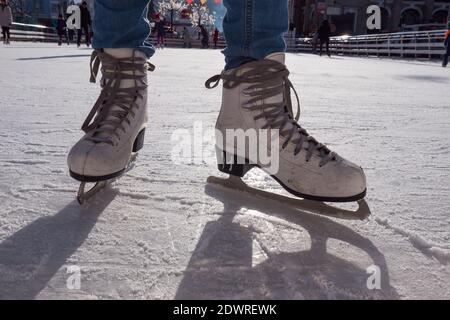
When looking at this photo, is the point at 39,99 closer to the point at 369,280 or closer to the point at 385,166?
the point at 385,166

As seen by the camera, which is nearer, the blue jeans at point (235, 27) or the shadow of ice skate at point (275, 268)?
the shadow of ice skate at point (275, 268)

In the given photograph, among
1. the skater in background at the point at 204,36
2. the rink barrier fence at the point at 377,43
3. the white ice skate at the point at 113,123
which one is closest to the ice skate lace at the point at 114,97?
the white ice skate at the point at 113,123

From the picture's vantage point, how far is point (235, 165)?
90cm

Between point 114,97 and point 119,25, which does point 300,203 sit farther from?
point 119,25

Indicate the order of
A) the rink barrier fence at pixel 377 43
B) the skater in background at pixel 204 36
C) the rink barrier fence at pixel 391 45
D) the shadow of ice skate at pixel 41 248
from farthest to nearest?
the skater in background at pixel 204 36
the rink barrier fence at pixel 377 43
the rink barrier fence at pixel 391 45
the shadow of ice skate at pixel 41 248

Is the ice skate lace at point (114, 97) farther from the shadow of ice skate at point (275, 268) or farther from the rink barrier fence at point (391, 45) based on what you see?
the rink barrier fence at point (391, 45)

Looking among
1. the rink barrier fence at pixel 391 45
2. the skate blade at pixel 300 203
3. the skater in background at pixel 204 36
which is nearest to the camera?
the skate blade at pixel 300 203

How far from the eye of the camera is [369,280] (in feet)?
1.87

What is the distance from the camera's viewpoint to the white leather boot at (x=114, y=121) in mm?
791

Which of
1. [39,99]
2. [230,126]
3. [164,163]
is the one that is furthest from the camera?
[39,99]

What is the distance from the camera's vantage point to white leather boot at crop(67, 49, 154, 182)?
2.59 ft

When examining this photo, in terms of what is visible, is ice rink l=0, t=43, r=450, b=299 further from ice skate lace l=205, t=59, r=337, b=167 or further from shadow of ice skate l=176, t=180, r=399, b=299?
ice skate lace l=205, t=59, r=337, b=167
